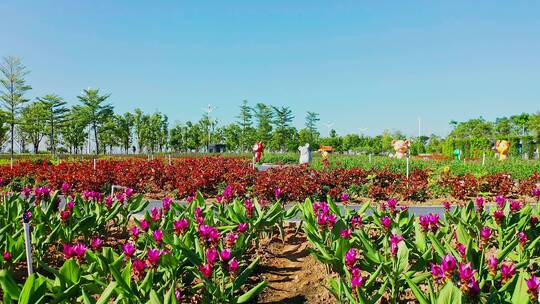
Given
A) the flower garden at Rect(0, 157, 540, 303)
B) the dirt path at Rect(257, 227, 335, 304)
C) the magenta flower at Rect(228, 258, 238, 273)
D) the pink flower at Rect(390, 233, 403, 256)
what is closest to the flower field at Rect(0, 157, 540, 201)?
the dirt path at Rect(257, 227, 335, 304)

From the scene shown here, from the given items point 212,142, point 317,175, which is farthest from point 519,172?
point 212,142

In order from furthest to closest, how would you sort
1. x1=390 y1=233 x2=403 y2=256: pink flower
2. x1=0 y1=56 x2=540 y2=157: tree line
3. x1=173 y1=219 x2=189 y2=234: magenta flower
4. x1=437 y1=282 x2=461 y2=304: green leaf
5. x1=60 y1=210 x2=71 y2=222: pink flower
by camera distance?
1. x1=0 y1=56 x2=540 y2=157: tree line
2. x1=60 y1=210 x2=71 y2=222: pink flower
3. x1=173 y1=219 x2=189 y2=234: magenta flower
4. x1=390 y1=233 x2=403 y2=256: pink flower
5. x1=437 y1=282 x2=461 y2=304: green leaf

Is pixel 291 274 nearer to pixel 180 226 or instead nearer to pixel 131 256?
pixel 180 226

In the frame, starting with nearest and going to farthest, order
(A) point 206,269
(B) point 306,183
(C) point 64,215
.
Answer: (A) point 206,269 → (C) point 64,215 → (B) point 306,183

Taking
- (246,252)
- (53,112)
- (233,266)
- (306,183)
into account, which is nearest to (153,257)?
(233,266)

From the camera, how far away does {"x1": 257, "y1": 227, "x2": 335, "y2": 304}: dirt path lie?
305cm

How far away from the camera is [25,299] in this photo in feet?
6.23

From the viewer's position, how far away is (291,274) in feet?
11.4

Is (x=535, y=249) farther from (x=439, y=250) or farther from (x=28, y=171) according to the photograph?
(x=28, y=171)

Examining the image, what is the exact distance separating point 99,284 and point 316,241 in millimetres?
1458

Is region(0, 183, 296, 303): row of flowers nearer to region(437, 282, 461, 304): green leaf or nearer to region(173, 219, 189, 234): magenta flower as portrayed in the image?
region(173, 219, 189, 234): magenta flower

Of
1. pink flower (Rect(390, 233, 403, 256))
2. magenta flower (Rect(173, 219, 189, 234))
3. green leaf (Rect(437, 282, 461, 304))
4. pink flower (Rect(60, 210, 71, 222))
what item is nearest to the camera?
green leaf (Rect(437, 282, 461, 304))

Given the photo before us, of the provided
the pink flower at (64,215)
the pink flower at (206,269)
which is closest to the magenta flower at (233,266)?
the pink flower at (206,269)

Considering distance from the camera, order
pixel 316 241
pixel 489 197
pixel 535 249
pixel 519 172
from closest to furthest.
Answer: pixel 316 241 < pixel 535 249 < pixel 489 197 < pixel 519 172
